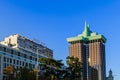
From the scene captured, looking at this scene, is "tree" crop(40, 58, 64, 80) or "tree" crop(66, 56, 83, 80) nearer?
"tree" crop(40, 58, 64, 80)

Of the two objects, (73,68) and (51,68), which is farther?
(73,68)

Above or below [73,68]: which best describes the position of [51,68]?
below

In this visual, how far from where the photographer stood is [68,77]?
8988 cm

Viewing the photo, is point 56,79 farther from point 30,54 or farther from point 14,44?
point 14,44

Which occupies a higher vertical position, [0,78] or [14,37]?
[14,37]

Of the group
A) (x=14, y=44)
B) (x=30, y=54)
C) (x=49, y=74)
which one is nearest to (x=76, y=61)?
(x=49, y=74)

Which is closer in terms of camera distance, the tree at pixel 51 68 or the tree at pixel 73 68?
the tree at pixel 51 68

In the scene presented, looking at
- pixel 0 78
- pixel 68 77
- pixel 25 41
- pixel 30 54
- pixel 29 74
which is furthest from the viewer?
pixel 25 41

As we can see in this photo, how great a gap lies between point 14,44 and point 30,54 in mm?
26957

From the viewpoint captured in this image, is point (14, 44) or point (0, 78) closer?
point (0, 78)

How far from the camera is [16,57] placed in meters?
146

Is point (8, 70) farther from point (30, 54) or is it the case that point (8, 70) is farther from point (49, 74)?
point (30, 54)

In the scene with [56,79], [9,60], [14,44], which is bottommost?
[56,79]

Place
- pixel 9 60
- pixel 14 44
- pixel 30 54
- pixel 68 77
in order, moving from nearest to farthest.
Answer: pixel 68 77
pixel 9 60
pixel 30 54
pixel 14 44
